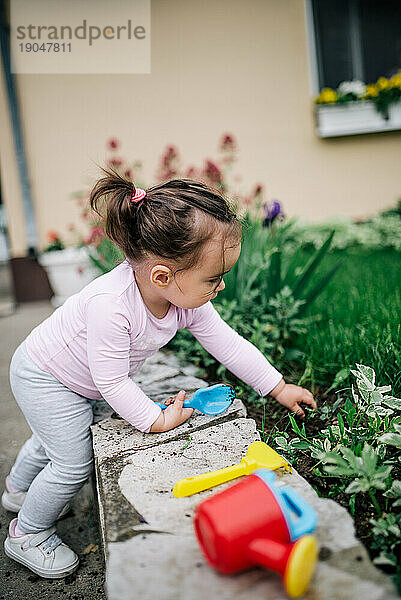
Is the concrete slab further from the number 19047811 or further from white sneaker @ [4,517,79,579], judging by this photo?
the number 19047811

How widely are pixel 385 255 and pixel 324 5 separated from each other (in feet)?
9.09

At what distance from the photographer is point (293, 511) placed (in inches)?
36.7

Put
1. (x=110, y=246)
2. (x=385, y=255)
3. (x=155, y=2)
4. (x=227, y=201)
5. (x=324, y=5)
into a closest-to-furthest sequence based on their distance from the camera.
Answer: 1. (x=227, y=201)
2. (x=110, y=246)
3. (x=385, y=255)
4. (x=155, y=2)
5. (x=324, y=5)

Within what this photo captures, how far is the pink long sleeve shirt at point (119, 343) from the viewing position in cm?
138

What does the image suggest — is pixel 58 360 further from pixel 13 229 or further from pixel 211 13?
pixel 211 13


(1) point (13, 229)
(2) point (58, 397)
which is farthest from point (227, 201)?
(1) point (13, 229)

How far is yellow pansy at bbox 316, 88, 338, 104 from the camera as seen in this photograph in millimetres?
5004

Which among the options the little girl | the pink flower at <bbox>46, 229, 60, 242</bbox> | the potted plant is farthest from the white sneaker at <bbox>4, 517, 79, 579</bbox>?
the pink flower at <bbox>46, 229, 60, 242</bbox>

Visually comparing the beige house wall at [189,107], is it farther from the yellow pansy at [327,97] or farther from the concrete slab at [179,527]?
the concrete slab at [179,527]

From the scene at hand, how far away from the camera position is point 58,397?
1.53 meters

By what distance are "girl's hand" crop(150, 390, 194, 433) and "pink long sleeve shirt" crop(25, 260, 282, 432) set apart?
0.02m

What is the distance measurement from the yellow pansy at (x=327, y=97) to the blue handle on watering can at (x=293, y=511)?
4.77 m

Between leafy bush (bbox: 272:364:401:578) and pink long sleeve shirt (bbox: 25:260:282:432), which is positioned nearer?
leafy bush (bbox: 272:364:401:578)

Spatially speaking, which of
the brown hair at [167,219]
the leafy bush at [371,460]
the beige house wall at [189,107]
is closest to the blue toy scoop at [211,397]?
the leafy bush at [371,460]
